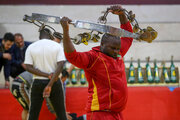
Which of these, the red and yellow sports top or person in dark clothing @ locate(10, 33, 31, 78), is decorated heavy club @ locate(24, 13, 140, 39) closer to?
the red and yellow sports top

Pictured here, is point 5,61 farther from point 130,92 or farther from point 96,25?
point 96,25

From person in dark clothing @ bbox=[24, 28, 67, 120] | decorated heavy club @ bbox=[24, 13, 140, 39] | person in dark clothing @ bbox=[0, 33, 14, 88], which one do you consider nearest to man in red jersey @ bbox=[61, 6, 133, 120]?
decorated heavy club @ bbox=[24, 13, 140, 39]

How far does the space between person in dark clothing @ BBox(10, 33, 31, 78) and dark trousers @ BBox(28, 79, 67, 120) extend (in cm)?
128

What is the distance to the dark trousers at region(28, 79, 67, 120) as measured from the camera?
2943 millimetres

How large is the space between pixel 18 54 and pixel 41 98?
1.44 m

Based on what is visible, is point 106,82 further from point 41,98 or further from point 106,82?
point 41,98

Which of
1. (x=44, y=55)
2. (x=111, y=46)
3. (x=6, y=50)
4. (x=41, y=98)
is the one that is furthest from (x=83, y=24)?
(x=6, y=50)

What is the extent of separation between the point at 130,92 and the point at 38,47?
1590 mm

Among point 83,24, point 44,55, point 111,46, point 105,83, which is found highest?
point 83,24

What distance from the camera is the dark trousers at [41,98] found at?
294 cm

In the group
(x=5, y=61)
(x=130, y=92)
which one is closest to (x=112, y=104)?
(x=130, y=92)

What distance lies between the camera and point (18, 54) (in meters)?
4.22

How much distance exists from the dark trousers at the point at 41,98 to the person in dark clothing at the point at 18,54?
128cm

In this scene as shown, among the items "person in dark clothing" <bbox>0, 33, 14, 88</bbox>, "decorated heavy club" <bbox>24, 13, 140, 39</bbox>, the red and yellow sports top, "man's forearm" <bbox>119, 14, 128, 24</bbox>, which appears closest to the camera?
"decorated heavy club" <bbox>24, 13, 140, 39</bbox>
